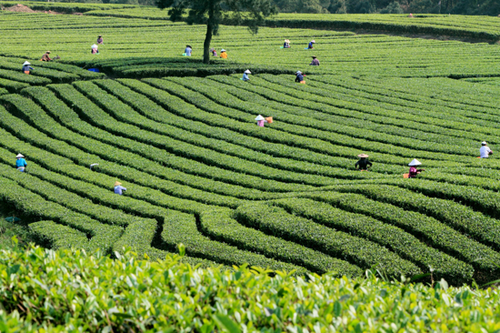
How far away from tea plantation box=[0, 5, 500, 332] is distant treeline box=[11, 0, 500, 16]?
42722 millimetres

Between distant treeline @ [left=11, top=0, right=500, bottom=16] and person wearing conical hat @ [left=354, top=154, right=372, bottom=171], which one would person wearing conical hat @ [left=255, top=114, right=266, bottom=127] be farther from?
distant treeline @ [left=11, top=0, right=500, bottom=16]

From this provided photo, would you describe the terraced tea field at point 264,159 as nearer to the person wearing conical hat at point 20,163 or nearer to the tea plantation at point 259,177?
the tea plantation at point 259,177

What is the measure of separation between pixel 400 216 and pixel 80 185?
13.5m

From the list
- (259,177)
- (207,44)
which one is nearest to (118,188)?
(259,177)

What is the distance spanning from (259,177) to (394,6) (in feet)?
265

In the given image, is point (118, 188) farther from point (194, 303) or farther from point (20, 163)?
point (194, 303)

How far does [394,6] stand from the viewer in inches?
3607

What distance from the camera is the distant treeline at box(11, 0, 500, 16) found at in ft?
267

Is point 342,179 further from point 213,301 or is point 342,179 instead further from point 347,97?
point 213,301

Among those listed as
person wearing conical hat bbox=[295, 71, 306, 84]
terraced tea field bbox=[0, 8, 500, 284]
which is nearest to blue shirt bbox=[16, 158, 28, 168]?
terraced tea field bbox=[0, 8, 500, 284]

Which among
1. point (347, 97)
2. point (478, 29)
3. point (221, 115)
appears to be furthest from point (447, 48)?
point (221, 115)

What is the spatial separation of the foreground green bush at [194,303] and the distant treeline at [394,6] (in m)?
84.4

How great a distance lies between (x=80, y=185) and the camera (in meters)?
21.4

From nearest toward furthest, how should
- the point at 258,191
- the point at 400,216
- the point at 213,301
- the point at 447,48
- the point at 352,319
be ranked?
the point at 352,319 → the point at 213,301 → the point at 400,216 → the point at 258,191 → the point at 447,48
